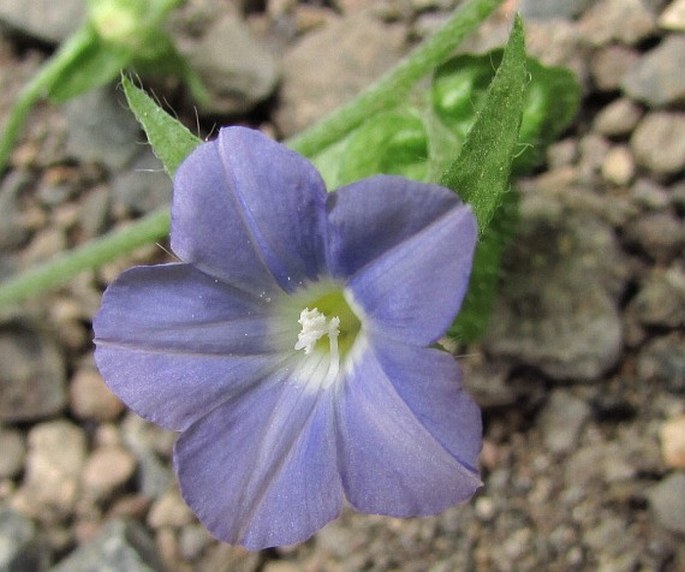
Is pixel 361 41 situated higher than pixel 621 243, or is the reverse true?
pixel 361 41

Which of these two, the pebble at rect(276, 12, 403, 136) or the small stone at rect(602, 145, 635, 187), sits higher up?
the pebble at rect(276, 12, 403, 136)

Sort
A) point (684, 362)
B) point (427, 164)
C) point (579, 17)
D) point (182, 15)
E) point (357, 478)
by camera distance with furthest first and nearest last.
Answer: point (182, 15) → point (579, 17) → point (684, 362) → point (427, 164) → point (357, 478)

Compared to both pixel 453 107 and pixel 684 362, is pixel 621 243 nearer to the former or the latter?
pixel 684 362

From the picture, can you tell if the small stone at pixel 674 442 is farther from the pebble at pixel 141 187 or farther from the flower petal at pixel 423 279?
the pebble at pixel 141 187

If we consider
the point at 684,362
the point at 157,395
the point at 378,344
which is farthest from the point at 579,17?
the point at 157,395

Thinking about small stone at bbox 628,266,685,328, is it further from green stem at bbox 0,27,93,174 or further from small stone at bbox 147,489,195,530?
green stem at bbox 0,27,93,174

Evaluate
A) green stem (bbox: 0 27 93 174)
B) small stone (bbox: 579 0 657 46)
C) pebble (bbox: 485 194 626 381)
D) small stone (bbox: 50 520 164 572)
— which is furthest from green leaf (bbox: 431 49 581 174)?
small stone (bbox: 50 520 164 572)

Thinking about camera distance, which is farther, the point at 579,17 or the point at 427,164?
the point at 579,17

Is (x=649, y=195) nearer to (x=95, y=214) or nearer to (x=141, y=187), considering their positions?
(x=141, y=187)
